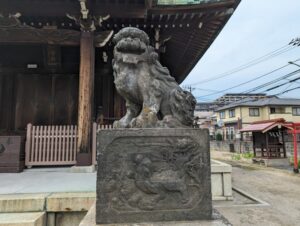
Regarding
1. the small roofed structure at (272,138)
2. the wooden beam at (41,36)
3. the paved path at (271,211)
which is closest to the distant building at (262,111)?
the small roofed structure at (272,138)

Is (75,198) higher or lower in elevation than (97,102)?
lower

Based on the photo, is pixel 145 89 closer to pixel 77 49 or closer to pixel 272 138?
pixel 77 49

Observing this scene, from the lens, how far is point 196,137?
85.4 inches

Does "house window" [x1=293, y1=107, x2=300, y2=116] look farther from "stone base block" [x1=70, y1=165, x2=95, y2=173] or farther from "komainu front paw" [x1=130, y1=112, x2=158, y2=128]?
"komainu front paw" [x1=130, y1=112, x2=158, y2=128]

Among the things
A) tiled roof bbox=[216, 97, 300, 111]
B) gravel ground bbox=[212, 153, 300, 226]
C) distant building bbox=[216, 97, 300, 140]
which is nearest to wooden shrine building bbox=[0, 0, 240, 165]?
gravel ground bbox=[212, 153, 300, 226]

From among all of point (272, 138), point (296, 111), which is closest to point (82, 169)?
point (272, 138)

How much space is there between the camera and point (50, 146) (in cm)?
562

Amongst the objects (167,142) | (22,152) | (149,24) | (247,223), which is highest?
(149,24)

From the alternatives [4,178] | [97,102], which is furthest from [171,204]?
[97,102]

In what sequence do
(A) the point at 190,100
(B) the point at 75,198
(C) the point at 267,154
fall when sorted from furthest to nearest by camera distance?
(C) the point at 267,154 → (B) the point at 75,198 → (A) the point at 190,100

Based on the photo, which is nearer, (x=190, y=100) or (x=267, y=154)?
(x=190, y=100)

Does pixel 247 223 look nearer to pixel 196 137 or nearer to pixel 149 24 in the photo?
pixel 196 137

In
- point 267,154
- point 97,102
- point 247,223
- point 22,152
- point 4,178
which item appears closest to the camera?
point 247,223

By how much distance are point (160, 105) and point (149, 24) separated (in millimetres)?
4254
